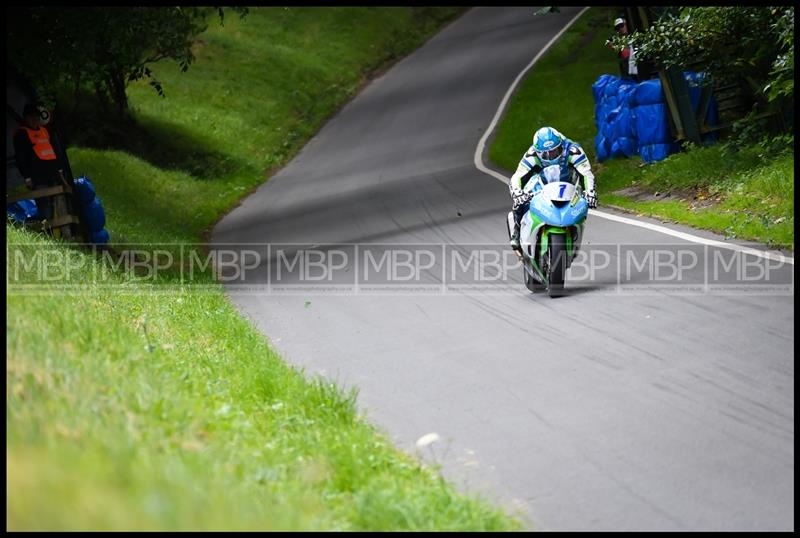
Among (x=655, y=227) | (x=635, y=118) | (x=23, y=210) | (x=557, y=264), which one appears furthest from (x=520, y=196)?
(x=635, y=118)

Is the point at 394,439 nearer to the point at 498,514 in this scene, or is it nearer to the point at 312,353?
the point at 498,514

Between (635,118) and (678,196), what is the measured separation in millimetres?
5182

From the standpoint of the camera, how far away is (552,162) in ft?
38.7

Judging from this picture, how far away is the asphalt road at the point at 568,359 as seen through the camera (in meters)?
5.92

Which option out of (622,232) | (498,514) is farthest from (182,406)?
(622,232)

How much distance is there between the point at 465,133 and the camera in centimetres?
3080

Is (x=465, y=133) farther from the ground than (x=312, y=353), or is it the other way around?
(x=465, y=133)

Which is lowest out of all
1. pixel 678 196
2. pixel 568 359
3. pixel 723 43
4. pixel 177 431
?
pixel 568 359

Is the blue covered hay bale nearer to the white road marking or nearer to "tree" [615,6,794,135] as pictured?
the white road marking

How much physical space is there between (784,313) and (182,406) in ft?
18.3

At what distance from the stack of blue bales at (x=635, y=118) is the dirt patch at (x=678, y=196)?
7.97ft

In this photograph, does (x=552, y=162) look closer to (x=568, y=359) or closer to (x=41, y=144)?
(x=568, y=359)

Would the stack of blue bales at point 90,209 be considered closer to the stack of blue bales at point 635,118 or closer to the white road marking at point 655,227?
the white road marking at point 655,227

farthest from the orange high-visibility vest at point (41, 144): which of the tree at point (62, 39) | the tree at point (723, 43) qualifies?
the tree at point (723, 43)
